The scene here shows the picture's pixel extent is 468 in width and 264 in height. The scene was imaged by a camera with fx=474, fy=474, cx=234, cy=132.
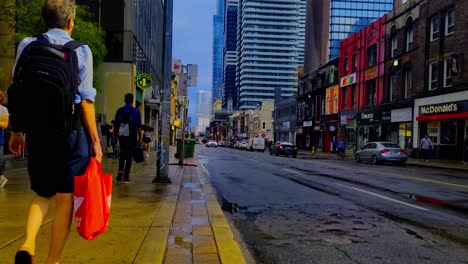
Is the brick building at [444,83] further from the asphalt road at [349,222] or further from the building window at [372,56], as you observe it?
the asphalt road at [349,222]

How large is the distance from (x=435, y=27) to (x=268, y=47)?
128 metres

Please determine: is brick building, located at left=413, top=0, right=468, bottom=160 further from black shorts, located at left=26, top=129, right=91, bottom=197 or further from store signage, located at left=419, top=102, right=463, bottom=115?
black shorts, located at left=26, top=129, right=91, bottom=197

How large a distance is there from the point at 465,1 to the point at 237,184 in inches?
939

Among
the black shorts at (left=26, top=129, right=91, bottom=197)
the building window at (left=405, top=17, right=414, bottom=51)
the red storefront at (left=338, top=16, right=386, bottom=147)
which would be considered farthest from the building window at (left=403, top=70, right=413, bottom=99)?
the black shorts at (left=26, top=129, right=91, bottom=197)

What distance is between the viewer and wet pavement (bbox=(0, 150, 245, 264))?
4430 millimetres

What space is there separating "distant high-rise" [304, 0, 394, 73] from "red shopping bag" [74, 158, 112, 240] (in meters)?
86.7

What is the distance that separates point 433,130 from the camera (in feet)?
105

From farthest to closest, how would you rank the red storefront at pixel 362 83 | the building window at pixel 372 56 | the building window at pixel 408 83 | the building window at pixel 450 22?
the building window at pixel 372 56
the red storefront at pixel 362 83
the building window at pixel 408 83
the building window at pixel 450 22

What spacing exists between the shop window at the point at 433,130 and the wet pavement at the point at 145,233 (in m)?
26.7

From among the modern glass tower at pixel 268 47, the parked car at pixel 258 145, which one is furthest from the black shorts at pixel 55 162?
the modern glass tower at pixel 268 47

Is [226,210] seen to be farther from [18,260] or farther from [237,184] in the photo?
[18,260]

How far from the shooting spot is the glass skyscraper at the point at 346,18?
9462 cm

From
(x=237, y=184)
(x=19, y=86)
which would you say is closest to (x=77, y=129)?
(x=19, y=86)

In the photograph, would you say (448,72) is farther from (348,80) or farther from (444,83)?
(348,80)
